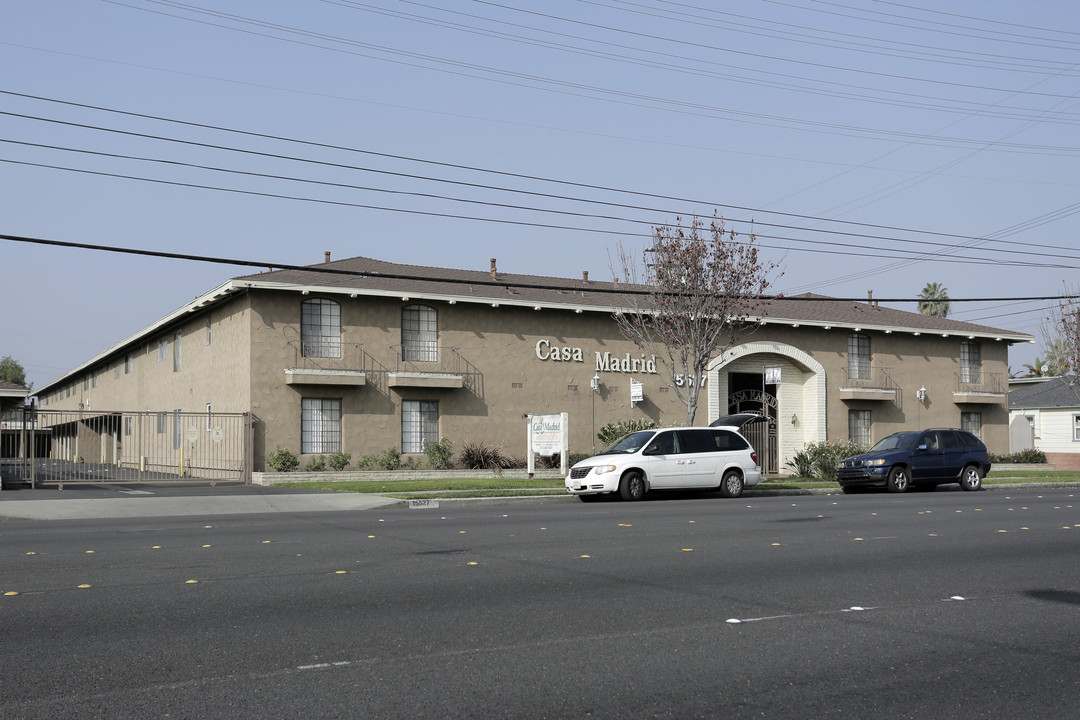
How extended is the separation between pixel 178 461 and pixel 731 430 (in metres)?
21.1

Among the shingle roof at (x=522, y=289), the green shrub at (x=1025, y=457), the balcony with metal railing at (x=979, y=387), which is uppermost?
the shingle roof at (x=522, y=289)

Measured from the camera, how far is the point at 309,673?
19.6ft

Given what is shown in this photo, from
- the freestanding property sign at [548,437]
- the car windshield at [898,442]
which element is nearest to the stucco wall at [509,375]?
the freestanding property sign at [548,437]

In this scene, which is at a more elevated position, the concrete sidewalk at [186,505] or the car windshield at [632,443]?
the car windshield at [632,443]

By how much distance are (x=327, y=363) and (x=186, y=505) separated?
10407 millimetres

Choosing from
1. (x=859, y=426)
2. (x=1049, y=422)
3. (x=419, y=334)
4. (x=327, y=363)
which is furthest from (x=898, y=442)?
(x=1049, y=422)

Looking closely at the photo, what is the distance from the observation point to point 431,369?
3148cm

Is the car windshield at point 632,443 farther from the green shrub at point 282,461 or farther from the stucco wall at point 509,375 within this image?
the green shrub at point 282,461

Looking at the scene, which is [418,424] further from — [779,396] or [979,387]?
[979,387]

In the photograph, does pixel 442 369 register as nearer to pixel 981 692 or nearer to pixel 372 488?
pixel 372 488

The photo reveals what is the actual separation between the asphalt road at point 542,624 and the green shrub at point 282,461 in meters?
15.0

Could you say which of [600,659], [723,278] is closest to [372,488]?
[723,278]

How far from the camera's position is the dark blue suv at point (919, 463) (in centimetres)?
2591

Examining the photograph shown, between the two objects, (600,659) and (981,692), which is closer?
(981,692)
